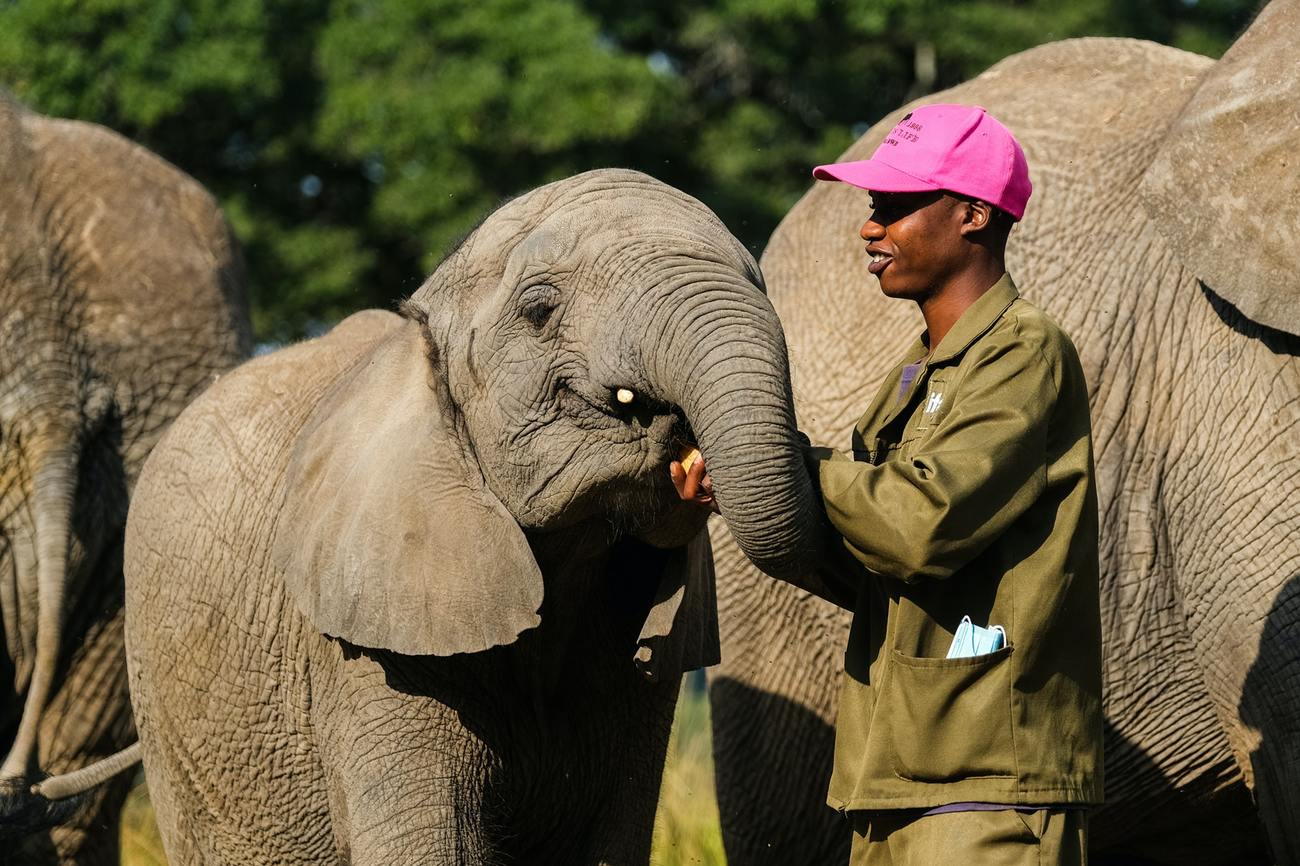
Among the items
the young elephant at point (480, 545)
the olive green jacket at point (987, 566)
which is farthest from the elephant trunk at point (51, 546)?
the olive green jacket at point (987, 566)

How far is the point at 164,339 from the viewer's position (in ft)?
22.1

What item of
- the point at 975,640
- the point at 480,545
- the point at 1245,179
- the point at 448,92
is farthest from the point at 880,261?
the point at 448,92

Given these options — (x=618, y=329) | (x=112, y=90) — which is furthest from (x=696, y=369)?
(x=112, y=90)

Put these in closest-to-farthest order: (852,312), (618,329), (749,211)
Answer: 1. (618,329)
2. (852,312)
3. (749,211)

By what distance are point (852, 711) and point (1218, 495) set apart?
1630mm

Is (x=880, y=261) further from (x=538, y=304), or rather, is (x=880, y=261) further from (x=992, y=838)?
(x=992, y=838)

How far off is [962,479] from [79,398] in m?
4.19

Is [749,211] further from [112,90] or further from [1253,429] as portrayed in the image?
[1253,429]

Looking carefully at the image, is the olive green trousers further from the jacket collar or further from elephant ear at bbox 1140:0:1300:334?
elephant ear at bbox 1140:0:1300:334

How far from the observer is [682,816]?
7207 millimetres

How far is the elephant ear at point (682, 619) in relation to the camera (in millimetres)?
3787

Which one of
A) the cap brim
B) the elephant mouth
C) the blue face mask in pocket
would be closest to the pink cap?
the cap brim

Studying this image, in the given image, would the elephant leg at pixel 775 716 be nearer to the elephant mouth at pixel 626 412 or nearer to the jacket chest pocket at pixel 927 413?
the elephant mouth at pixel 626 412

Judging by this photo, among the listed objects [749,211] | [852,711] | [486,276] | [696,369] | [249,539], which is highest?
[696,369]
